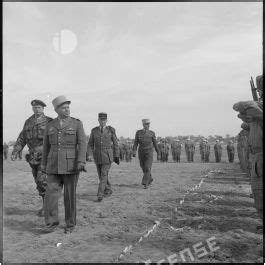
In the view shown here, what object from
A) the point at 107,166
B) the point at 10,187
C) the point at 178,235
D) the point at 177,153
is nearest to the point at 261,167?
the point at 178,235

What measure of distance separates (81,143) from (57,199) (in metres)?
0.98

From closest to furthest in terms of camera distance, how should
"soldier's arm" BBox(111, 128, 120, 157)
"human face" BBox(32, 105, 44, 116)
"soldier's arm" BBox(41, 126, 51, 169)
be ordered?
"soldier's arm" BBox(41, 126, 51, 169) → "human face" BBox(32, 105, 44, 116) → "soldier's arm" BBox(111, 128, 120, 157)

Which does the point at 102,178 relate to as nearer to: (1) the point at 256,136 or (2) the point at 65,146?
(2) the point at 65,146

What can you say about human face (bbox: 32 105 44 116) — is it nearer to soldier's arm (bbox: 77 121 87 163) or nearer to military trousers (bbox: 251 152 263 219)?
soldier's arm (bbox: 77 121 87 163)

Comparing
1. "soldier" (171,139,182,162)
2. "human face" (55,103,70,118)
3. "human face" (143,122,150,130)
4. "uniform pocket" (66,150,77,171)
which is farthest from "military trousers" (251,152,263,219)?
"soldier" (171,139,182,162)

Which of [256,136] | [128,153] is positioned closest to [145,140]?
[256,136]

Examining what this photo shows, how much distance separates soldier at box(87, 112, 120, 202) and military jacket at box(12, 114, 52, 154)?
6.51ft

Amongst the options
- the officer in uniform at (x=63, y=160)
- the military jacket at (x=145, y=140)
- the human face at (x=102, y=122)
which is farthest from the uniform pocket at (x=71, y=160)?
the military jacket at (x=145, y=140)

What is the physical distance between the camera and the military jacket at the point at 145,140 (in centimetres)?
1184

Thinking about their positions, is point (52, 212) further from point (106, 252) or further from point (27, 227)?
point (106, 252)

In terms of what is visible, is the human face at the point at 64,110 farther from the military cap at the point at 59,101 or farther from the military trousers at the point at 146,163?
the military trousers at the point at 146,163

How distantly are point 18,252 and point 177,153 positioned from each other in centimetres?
2610

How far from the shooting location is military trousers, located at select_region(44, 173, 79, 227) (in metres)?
6.19

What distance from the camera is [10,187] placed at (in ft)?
39.9
